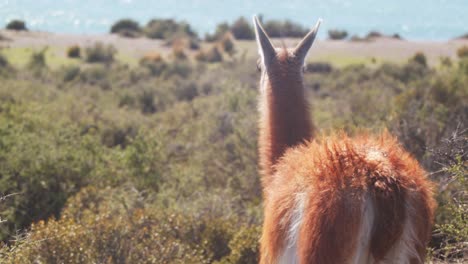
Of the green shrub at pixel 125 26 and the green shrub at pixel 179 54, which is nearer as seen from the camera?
the green shrub at pixel 179 54

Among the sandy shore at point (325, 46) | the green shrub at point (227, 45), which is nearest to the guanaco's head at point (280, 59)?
the sandy shore at point (325, 46)

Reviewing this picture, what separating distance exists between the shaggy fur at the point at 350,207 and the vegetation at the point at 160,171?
886 mm

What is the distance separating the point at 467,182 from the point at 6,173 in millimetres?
5662

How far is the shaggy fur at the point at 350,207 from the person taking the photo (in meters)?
2.76

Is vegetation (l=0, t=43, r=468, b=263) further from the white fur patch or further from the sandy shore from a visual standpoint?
the sandy shore

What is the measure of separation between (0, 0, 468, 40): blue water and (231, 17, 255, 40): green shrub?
161 inches

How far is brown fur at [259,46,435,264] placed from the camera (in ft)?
9.04

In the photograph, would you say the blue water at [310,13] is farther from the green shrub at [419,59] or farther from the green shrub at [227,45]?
the green shrub at [419,59]

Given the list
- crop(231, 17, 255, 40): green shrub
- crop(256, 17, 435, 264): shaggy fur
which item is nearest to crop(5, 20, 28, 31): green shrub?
crop(231, 17, 255, 40): green shrub

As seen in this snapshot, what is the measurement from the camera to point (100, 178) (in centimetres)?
821

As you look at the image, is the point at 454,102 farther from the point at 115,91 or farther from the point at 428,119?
the point at 115,91

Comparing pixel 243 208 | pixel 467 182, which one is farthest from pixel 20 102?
pixel 467 182

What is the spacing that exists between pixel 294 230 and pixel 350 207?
37cm

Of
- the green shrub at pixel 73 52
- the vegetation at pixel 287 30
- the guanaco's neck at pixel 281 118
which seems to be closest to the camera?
the guanaco's neck at pixel 281 118
